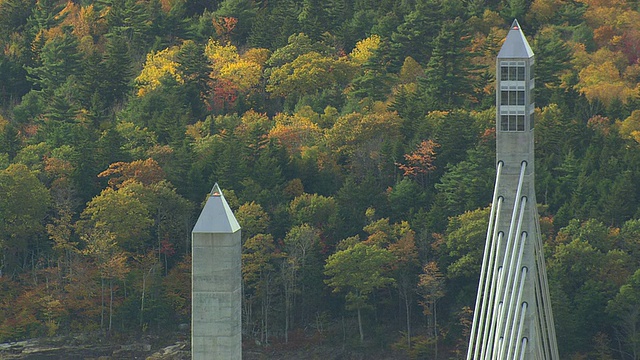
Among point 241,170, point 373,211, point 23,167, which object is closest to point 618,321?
point 373,211

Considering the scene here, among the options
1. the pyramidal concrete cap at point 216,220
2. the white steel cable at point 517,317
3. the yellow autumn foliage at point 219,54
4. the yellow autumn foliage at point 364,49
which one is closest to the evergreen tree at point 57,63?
the yellow autumn foliage at point 219,54

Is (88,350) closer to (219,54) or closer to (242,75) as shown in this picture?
(242,75)

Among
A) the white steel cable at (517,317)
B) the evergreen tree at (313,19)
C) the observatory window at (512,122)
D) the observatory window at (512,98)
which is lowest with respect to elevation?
the white steel cable at (517,317)

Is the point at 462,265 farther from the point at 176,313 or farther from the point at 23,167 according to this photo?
the point at 23,167

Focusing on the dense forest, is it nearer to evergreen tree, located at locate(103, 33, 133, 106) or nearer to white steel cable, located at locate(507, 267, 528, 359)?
evergreen tree, located at locate(103, 33, 133, 106)

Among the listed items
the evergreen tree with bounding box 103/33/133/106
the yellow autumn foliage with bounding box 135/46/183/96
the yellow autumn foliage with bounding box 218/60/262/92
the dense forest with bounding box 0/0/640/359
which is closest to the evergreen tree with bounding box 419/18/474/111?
the dense forest with bounding box 0/0/640/359

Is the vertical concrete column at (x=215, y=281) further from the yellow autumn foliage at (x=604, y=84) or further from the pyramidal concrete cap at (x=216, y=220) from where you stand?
the yellow autumn foliage at (x=604, y=84)

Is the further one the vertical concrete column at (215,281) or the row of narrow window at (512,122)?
the row of narrow window at (512,122)
